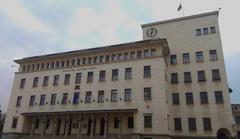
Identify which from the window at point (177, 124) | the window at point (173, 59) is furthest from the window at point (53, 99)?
the window at point (173, 59)

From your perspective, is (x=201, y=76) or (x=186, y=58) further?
(x=186, y=58)

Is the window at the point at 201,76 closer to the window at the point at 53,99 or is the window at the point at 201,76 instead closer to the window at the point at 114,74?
the window at the point at 114,74

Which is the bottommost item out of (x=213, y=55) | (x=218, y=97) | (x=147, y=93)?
(x=218, y=97)

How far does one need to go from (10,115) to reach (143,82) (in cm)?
2602

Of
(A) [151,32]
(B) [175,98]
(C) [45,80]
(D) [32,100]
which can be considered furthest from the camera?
(A) [151,32]

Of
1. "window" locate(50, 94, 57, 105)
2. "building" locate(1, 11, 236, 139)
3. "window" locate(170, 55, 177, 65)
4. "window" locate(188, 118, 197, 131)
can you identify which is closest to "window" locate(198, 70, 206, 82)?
"building" locate(1, 11, 236, 139)

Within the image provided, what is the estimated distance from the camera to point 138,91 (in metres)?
32.3

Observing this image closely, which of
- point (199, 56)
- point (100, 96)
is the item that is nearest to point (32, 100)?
point (100, 96)

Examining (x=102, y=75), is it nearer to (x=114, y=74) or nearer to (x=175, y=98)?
(x=114, y=74)

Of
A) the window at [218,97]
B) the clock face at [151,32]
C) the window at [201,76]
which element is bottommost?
the window at [218,97]

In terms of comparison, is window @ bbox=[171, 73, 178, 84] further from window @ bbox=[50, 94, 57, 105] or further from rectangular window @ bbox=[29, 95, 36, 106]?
rectangular window @ bbox=[29, 95, 36, 106]

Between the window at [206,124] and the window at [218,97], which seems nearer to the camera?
the window at [206,124]

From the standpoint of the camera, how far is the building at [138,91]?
102ft

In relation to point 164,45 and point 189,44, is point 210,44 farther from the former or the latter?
point 164,45
